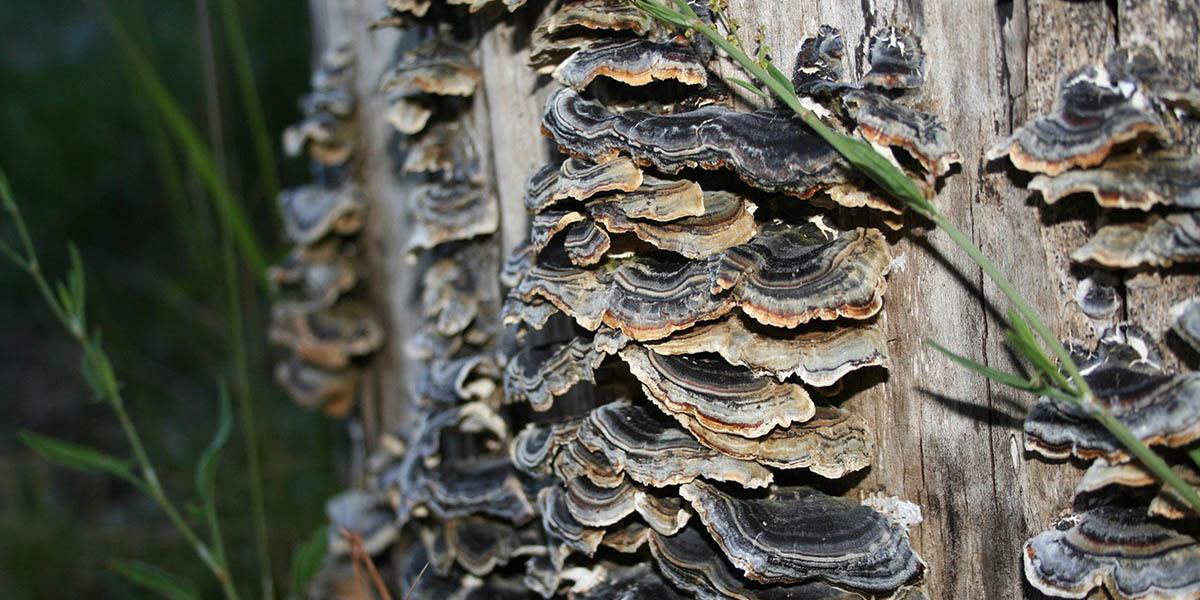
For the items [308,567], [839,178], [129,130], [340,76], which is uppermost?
[129,130]

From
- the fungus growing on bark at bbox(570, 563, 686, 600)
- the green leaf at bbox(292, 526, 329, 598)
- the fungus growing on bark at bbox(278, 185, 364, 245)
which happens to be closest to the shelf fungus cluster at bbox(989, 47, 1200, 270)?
the fungus growing on bark at bbox(570, 563, 686, 600)

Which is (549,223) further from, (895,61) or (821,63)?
(895,61)

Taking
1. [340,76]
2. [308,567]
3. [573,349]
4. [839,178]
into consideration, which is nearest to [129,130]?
[340,76]

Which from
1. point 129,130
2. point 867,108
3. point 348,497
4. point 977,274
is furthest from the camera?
point 129,130

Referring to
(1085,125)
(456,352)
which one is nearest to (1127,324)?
(1085,125)

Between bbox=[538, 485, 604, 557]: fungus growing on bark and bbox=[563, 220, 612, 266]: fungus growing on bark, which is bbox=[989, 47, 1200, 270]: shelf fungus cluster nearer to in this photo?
bbox=[563, 220, 612, 266]: fungus growing on bark

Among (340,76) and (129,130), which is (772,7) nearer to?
(340,76)

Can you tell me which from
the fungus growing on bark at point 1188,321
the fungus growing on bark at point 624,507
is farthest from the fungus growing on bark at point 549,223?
the fungus growing on bark at point 1188,321
